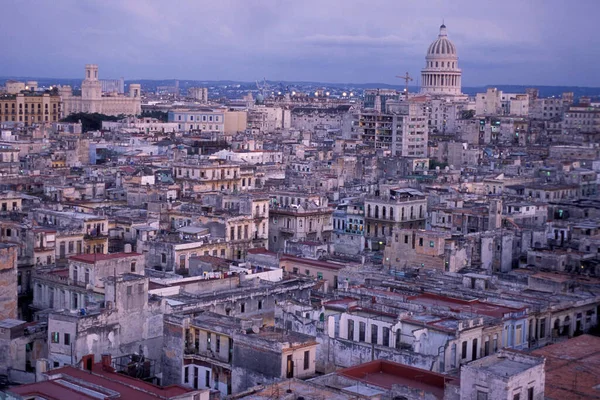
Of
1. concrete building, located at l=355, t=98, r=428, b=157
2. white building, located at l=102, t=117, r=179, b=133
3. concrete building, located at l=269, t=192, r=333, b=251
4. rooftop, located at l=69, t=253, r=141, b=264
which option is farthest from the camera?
white building, located at l=102, t=117, r=179, b=133

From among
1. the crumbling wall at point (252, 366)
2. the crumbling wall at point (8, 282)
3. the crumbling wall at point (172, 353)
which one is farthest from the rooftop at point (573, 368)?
the crumbling wall at point (8, 282)

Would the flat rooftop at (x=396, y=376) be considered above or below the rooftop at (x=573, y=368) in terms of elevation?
above

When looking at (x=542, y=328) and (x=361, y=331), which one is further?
(x=542, y=328)

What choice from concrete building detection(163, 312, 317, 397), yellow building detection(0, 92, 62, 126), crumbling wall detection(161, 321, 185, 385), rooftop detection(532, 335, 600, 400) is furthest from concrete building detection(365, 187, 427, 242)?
yellow building detection(0, 92, 62, 126)

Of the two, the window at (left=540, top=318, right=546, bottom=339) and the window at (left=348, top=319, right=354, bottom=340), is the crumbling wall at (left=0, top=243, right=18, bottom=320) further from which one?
the window at (left=540, top=318, right=546, bottom=339)

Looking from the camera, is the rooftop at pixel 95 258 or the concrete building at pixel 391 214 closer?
the rooftop at pixel 95 258

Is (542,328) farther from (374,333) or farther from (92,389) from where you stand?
(92,389)

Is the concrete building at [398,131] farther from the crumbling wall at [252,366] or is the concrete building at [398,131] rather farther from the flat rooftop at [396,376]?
the flat rooftop at [396,376]

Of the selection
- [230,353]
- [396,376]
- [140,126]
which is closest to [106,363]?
[230,353]
